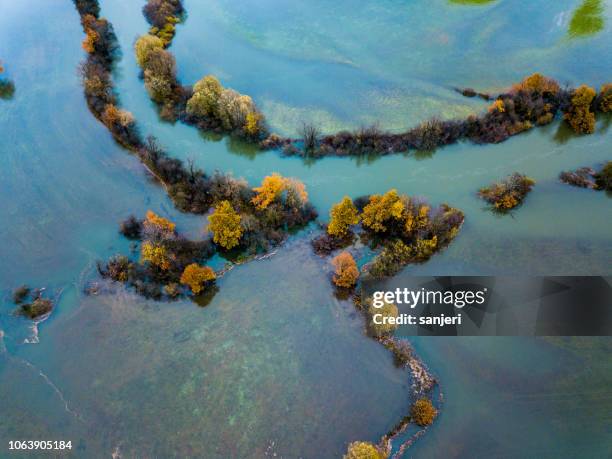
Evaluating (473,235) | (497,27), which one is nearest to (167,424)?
(473,235)

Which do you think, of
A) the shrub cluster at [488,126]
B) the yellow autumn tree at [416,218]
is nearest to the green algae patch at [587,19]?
the shrub cluster at [488,126]

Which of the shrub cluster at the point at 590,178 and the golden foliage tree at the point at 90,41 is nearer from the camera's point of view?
the shrub cluster at the point at 590,178

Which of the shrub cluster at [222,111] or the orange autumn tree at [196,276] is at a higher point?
the shrub cluster at [222,111]

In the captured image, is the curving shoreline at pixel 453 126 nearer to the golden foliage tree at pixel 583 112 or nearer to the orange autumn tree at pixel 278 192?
the golden foliage tree at pixel 583 112

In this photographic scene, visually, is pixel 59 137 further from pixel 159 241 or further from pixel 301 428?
pixel 301 428

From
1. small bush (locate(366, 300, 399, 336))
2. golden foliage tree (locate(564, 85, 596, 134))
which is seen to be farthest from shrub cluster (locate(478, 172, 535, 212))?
small bush (locate(366, 300, 399, 336))

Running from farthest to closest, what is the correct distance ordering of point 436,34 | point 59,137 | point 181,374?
point 436,34 < point 59,137 < point 181,374

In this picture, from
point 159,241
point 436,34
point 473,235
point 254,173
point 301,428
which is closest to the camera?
point 301,428
